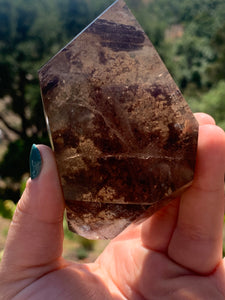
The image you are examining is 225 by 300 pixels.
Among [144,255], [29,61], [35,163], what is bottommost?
[29,61]

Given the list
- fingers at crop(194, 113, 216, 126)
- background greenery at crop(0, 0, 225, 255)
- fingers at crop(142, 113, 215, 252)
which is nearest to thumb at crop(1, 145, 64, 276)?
fingers at crop(142, 113, 215, 252)


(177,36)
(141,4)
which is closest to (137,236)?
(141,4)

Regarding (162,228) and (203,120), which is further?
(162,228)

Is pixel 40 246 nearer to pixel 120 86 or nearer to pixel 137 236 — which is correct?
pixel 137 236

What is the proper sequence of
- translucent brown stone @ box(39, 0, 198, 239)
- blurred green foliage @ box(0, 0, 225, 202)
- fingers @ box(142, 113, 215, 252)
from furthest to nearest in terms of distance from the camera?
blurred green foliage @ box(0, 0, 225, 202), fingers @ box(142, 113, 215, 252), translucent brown stone @ box(39, 0, 198, 239)

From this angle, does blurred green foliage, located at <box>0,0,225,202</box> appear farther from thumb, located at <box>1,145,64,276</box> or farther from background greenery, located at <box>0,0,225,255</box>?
thumb, located at <box>1,145,64,276</box>

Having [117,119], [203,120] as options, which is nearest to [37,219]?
[117,119]

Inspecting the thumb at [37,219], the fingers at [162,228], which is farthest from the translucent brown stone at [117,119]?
the fingers at [162,228]

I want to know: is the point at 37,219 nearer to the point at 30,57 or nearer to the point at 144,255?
the point at 144,255
